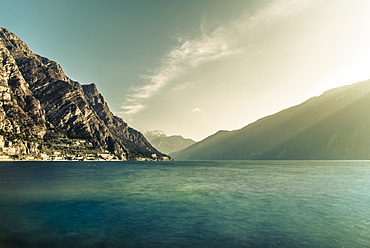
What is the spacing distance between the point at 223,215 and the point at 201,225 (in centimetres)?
643

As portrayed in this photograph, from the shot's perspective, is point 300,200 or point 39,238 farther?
point 300,200

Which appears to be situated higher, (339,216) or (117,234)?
(117,234)

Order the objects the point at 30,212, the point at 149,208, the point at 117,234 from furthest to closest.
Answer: the point at 149,208, the point at 30,212, the point at 117,234

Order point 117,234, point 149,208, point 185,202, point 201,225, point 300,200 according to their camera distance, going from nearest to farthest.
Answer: point 117,234 → point 201,225 → point 149,208 → point 185,202 → point 300,200

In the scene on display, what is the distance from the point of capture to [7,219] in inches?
1072

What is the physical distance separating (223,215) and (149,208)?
1294cm

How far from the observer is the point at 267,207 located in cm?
3756

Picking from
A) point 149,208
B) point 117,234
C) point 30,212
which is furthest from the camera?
point 149,208

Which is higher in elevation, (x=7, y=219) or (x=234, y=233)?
(x=7, y=219)

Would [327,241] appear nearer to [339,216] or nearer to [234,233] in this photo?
[234,233]

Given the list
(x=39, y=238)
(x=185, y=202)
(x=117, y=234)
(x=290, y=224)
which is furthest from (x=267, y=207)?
(x=39, y=238)

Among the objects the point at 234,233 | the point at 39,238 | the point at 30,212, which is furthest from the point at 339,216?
the point at 30,212

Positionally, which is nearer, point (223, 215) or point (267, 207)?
point (223, 215)

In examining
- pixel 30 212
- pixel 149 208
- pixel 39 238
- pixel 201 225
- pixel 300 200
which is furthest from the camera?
pixel 300 200
